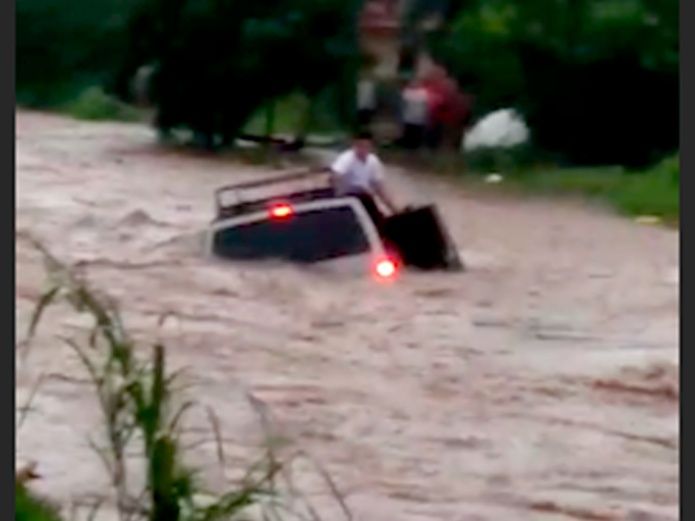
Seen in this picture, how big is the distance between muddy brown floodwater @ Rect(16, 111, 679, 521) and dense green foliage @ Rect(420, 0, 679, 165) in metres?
2.84

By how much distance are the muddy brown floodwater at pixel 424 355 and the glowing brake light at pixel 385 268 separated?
0.42 ft

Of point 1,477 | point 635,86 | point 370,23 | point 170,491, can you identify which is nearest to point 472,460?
point 170,491

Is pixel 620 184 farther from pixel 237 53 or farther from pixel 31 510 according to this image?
pixel 31 510

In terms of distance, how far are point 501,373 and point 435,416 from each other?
5.79 ft

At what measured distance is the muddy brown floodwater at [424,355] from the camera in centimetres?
1304

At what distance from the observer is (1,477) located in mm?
5031

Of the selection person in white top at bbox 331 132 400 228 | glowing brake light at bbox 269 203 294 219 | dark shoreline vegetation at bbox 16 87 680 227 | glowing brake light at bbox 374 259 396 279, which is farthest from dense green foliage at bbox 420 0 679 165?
glowing brake light at bbox 269 203 294 219

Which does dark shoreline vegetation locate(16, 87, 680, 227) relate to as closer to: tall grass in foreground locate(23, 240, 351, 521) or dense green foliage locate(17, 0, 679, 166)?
dense green foliage locate(17, 0, 679, 166)

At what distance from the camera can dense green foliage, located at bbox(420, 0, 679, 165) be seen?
29.7 meters

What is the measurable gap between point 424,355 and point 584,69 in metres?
12.9

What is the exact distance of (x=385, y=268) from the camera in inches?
787

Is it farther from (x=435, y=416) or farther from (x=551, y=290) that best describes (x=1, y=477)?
(x=551, y=290)

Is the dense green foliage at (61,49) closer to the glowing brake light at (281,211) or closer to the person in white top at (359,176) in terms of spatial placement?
the person in white top at (359,176)

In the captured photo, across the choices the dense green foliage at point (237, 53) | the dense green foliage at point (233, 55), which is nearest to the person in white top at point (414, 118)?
Result: the dense green foliage at point (233, 55)
